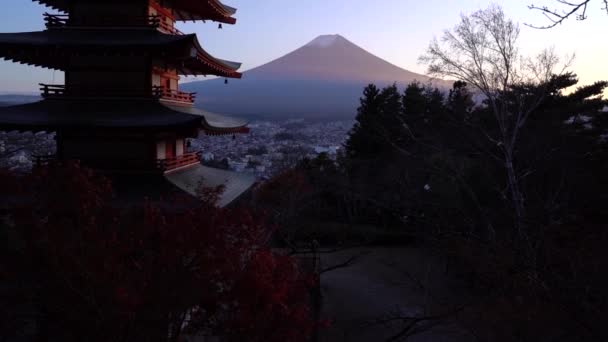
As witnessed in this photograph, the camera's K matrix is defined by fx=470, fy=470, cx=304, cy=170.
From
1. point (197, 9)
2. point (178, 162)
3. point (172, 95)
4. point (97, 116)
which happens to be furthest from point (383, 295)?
point (97, 116)

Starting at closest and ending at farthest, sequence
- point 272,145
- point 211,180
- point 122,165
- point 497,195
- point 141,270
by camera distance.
→ point 141,270, point 122,165, point 211,180, point 497,195, point 272,145

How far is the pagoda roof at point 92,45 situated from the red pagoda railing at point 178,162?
1.85m

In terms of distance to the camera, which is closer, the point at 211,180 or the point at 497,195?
the point at 211,180

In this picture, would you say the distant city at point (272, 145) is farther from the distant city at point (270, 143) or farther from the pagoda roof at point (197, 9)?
the pagoda roof at point (197, 9)

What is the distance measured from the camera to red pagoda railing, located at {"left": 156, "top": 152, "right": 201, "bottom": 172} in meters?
8.29

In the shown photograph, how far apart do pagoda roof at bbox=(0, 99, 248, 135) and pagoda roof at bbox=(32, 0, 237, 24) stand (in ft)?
6.47

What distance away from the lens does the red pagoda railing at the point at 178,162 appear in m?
8.29

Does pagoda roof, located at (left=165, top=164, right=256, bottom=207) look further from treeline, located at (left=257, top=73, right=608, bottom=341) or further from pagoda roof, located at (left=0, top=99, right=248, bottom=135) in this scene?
treeline, located at (left=257, top=73, right=608, bottom=341)

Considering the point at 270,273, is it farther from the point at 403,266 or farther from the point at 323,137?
the point at 323,137

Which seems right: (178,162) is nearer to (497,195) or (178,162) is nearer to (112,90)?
(112,90)

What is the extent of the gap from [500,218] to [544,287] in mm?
7078

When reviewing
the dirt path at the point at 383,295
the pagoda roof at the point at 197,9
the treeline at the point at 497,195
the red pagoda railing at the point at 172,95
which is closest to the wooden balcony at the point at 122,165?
the red pagoda railing at the point at 172,95

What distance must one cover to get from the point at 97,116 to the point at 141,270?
3.82 m

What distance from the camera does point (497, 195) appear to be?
15.9 meters
